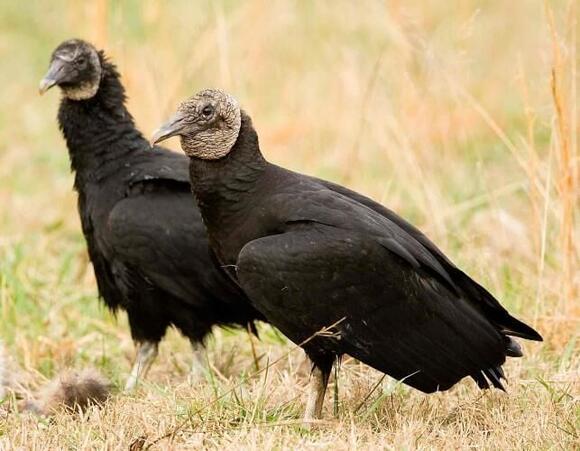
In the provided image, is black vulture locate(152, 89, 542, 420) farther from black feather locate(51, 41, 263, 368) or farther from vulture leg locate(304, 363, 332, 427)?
Answer: black feather locate(51, 41, 263, 368)

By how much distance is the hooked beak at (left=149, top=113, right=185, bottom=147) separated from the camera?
4020 millimetres

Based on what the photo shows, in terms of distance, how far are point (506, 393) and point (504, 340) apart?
0.24 metres

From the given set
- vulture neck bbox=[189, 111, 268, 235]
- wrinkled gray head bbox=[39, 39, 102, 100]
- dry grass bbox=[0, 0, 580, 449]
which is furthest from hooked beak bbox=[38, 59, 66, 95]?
vulture neck bbox=[189, 111, 268, 235]

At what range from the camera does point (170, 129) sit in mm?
4066

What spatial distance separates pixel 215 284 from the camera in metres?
4.72

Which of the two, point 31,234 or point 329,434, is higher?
point 31,234

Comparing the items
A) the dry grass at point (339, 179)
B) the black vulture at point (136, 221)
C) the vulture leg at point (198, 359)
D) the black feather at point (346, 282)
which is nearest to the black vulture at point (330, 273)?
the black feather at point (346, 282)

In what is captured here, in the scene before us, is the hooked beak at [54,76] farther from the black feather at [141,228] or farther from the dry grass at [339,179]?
the dry grass at [339,179]

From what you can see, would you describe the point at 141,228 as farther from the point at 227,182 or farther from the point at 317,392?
the point at 317,392

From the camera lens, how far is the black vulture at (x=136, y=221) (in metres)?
4.72

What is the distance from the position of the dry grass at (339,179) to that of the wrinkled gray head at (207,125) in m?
0.80

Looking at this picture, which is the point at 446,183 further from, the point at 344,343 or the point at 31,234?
the point at 344,343

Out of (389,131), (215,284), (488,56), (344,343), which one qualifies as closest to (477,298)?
(344,343)

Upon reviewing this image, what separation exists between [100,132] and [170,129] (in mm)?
1106
